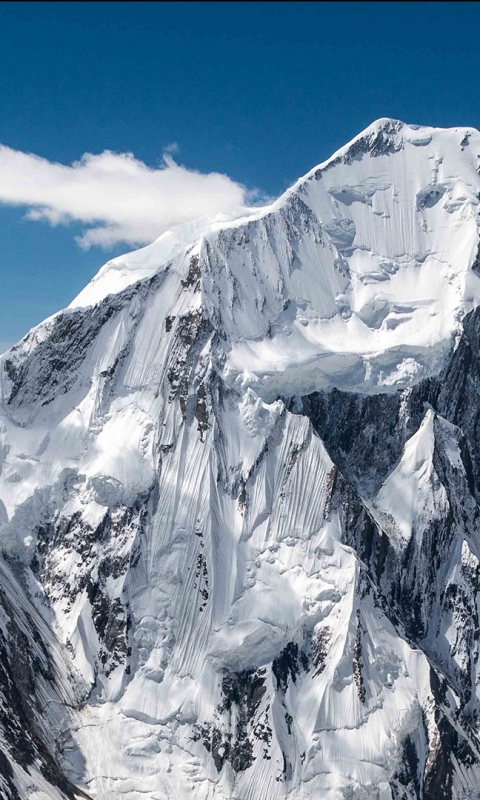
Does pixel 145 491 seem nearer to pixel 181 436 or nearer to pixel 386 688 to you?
pixel 181 436

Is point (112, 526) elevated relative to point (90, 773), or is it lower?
elevated

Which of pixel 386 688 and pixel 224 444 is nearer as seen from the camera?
pixel 386 688

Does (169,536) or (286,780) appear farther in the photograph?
(169,536)

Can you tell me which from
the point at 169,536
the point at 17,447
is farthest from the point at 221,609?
the point at 17,447

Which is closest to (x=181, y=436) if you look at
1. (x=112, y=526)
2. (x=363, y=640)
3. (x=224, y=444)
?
(x=224, y=444)

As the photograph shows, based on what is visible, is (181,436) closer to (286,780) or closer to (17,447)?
(17,447)

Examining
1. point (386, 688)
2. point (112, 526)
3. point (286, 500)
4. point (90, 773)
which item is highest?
point (286, 500)

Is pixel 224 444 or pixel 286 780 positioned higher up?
pixel 224 444

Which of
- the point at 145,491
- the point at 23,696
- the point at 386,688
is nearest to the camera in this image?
the point at 23,696

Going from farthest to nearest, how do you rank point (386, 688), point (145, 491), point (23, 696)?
point (145, 491)
point (386, 688)
point (23, 696)
